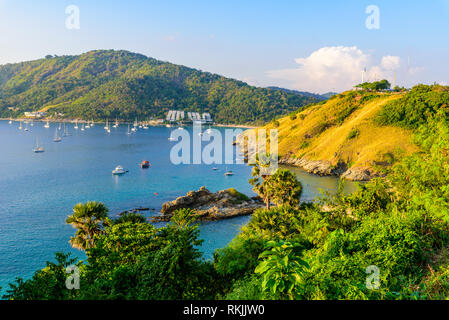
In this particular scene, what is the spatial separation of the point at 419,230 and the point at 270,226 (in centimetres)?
1464

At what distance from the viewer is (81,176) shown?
77.4m

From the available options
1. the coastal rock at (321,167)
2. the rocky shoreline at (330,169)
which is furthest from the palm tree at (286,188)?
the coastal rock at (321,167)

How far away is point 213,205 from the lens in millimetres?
53438

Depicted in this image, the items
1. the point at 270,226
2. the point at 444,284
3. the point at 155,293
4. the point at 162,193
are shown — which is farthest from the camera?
the point at 162,193

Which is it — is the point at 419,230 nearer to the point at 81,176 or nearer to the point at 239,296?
the point at 239,296

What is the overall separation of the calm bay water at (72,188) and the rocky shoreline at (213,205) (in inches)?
92.5

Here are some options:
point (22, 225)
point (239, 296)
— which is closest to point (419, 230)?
point (239, 296)

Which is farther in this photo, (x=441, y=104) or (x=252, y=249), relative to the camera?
(x=441, y=104)

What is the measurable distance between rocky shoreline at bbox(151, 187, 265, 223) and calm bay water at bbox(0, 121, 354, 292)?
7.71 feet

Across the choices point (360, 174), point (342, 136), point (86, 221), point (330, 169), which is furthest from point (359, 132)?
point (86, 221)

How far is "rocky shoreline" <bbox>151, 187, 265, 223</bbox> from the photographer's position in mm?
48906

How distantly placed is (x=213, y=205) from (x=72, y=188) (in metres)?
34.9

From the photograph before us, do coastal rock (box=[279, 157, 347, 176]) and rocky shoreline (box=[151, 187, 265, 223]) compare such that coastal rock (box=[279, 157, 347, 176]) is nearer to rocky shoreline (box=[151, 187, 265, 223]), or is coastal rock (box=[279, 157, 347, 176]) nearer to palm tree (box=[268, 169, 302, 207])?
rocky shoreline (box=[151, 187, 265, 223])
